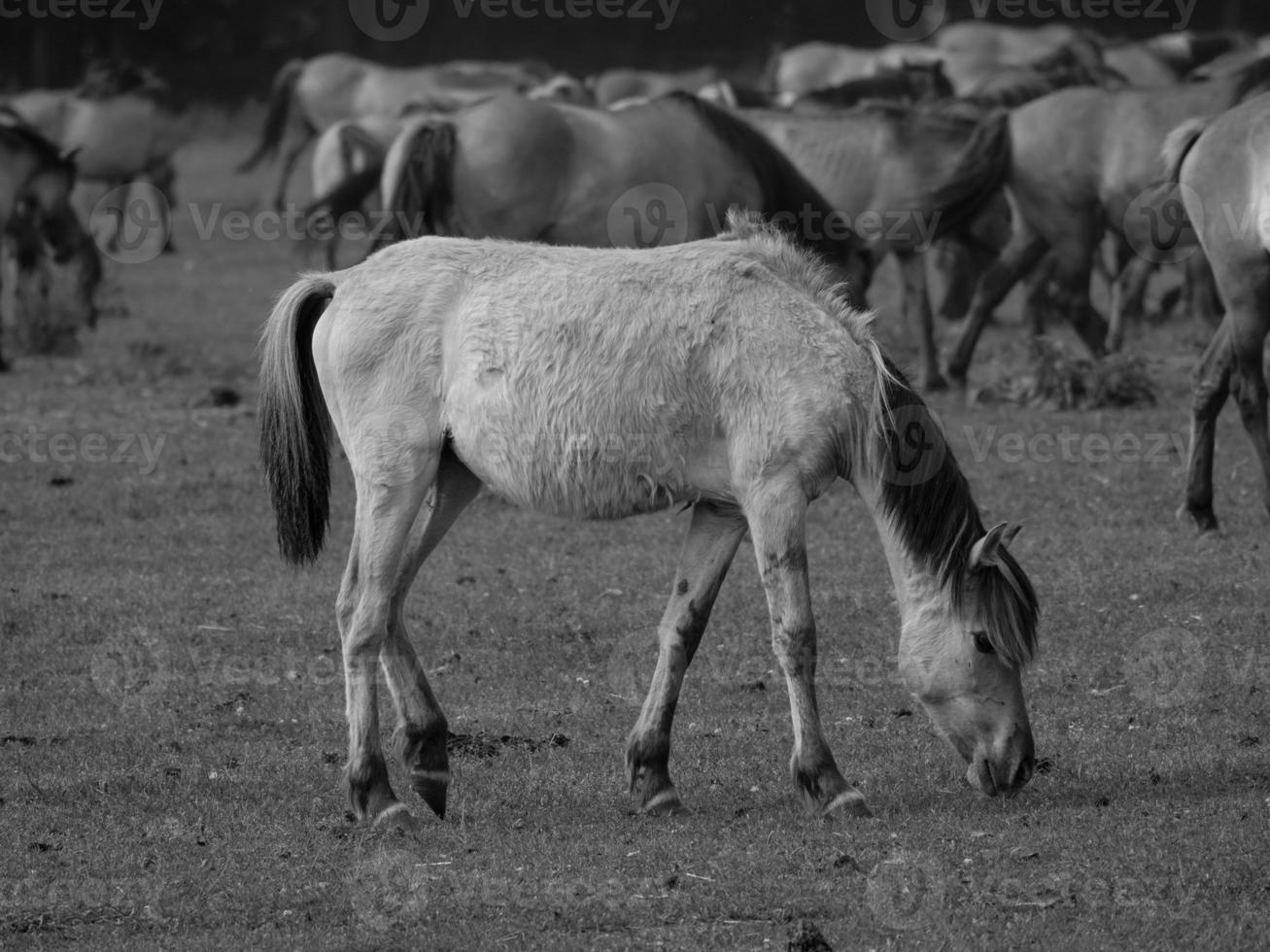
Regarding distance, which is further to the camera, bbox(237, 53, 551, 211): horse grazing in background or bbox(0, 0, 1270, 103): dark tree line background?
bbox(0, 0, 1270, 103): dark tree line background

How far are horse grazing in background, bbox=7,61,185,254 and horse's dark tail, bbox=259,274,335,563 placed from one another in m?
19.0

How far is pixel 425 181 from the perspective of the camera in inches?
481

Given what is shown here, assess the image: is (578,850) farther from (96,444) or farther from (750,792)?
(96,444)

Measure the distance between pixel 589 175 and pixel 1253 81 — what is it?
4836 millimetres

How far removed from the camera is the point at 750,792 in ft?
18.5

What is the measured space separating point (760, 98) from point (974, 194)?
7367mm

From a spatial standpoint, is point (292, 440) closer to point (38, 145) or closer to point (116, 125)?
point (38, 145)

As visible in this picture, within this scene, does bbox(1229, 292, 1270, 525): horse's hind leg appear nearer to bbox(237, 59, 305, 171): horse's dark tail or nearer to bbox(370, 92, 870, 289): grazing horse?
bbox(370, 92, 870, 289): grazing horse
